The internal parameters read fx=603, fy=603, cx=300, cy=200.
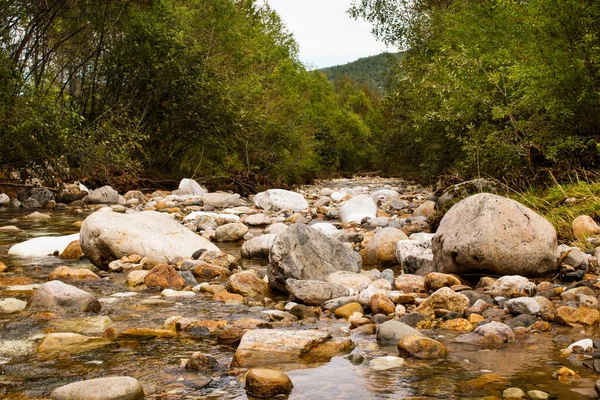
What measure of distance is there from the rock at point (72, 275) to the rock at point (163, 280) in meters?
0.77

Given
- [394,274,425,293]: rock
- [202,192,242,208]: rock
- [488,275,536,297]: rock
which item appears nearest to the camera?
[488,275,536,297]: rock

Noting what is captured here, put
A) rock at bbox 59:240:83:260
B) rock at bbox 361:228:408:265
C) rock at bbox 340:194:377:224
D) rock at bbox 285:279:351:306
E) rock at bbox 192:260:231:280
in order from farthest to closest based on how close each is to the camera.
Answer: rock at bbox 340:194:377:224 < rock at bbox 59:240:83:260 < rock at bbox 361:228:408:265 < rock at bbox 192:260:231:280 < rock at bbox 285:279:351:306

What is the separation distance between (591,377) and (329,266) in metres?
3.73

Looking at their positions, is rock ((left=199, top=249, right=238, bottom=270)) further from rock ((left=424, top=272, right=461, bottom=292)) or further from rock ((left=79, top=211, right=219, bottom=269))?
rock ((left=424, top=272, right=461, bottom=292))

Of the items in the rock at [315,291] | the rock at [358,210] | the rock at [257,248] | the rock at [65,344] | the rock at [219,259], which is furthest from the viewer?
the rock at [358,210]

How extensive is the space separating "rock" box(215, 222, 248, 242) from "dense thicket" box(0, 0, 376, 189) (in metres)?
5.29

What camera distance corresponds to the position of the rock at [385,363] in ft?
12.7

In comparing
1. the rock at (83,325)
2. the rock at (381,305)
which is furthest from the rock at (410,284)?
the rock at (83,325)

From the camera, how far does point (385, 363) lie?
3.94 metres

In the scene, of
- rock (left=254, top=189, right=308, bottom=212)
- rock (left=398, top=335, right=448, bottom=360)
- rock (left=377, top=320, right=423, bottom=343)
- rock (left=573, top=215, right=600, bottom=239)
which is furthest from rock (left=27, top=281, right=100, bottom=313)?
rock (left=254, top=189, right=308, bottom=212)

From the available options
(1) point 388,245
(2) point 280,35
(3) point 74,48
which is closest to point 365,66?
(2) point 280,35

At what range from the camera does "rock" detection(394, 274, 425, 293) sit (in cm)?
625

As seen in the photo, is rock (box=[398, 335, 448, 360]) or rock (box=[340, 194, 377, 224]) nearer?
rock (box=[398, 335, 448, 360])

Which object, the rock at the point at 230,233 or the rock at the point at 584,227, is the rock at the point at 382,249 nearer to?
the rock at the point at 584,227
